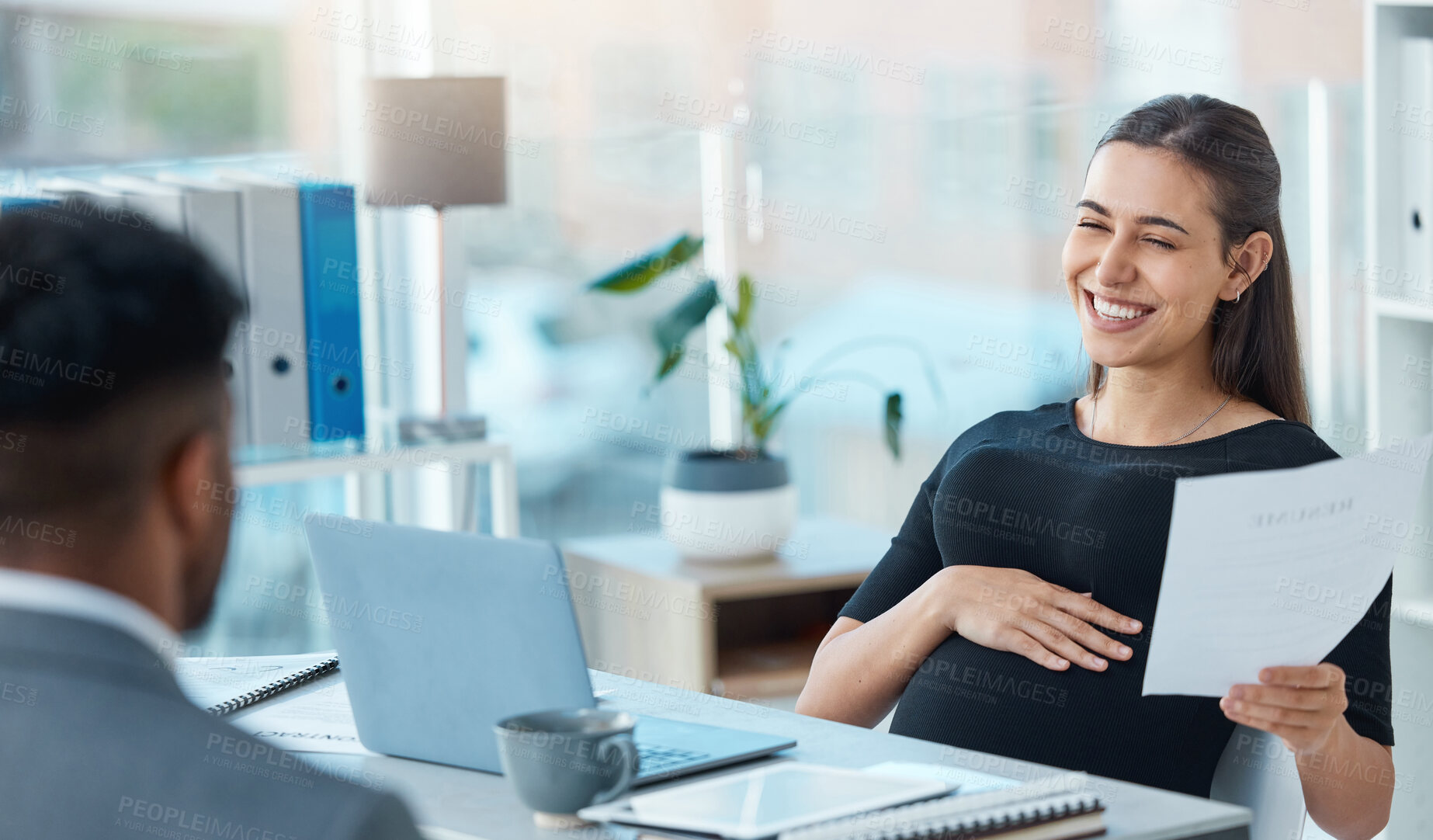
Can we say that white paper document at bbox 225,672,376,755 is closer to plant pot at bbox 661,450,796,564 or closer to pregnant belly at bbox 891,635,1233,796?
pregnant belly at bbox 891,635,1233,796

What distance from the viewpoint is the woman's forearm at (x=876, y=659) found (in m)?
1.66

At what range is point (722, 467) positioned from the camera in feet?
9.67

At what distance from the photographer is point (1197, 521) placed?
117cm

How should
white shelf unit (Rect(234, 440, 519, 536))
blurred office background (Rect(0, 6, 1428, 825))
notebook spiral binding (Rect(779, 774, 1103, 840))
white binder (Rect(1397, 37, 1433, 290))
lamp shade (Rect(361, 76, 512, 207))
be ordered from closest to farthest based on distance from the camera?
1. notebook spiral binding (Rect(779, 774, 1103, 840))
2. white binder (Rect(1397, 37, 1433, 290))
3. white shelf unit (Rect(234, 440, 519, 536))
4. lamp shade (Rect(361, 76, 512, 207))
5. blurred office background (Rect(0, 6, 1428, 825))

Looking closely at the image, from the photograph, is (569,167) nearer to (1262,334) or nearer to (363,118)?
(363,118)

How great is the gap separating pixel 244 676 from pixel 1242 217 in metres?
1.16

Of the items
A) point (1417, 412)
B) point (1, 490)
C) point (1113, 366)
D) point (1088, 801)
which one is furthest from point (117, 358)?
point (1417, 412)

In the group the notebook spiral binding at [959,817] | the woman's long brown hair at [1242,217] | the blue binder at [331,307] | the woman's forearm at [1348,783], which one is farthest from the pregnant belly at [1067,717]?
the blue binder at [331,307]

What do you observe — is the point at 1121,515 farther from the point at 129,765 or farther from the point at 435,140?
the point at 435,140

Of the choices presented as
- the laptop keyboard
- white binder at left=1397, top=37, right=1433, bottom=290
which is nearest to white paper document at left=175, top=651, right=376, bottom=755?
the laptop keyboard

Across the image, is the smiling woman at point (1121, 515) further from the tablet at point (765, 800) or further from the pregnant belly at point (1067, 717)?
the tablet at point (765, 800)

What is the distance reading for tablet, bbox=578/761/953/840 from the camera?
3.53 ft

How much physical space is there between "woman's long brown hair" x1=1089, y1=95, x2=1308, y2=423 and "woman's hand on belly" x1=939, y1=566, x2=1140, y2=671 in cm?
32

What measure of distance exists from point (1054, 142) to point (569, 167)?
1073mm
